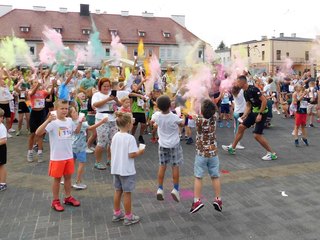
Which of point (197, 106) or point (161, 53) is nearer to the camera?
point (197, 106)

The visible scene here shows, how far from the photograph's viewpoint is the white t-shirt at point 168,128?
5.05 metres

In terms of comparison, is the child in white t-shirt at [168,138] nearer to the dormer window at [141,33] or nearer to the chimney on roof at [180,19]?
the dormer window at [141,33]

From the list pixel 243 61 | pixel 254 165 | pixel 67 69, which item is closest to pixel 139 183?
pixel 254 165

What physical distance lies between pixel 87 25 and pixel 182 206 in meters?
44.0

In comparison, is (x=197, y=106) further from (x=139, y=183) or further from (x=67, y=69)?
(x=67, y=69)

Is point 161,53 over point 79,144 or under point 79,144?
over

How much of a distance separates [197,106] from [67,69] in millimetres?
6178

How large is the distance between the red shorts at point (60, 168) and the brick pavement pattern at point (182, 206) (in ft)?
1.72

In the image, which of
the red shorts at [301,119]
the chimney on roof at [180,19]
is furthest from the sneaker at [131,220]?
the chimney on roof at [180,19]

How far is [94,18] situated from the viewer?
155 feet

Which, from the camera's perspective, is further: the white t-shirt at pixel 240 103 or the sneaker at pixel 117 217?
the white t-shirt at pixel 240 103

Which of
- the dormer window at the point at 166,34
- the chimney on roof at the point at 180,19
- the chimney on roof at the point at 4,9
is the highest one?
the chimney on roof at the point at 4,9

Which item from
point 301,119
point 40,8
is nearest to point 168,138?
point 301,119

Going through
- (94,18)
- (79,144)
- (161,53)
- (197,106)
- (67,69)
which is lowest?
(79,144)
